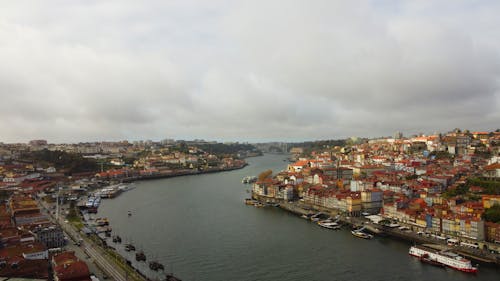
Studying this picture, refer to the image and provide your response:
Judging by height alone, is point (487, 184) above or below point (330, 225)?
above

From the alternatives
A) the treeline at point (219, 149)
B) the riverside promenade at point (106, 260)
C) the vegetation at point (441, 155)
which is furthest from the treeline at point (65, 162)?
the treeline at point (219, 149)

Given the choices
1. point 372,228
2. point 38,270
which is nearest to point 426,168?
point 372,228

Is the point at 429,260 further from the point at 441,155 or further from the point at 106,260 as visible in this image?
the point at 441,155

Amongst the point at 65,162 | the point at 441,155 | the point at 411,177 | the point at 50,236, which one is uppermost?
the point at 441,155

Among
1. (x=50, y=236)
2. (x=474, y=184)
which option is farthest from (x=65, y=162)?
(x=474, y=184)

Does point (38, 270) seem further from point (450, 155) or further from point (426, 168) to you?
point (450, 155)

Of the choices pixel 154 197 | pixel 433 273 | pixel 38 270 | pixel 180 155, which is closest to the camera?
pixel 38 270

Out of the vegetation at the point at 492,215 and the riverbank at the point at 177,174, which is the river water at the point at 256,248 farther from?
the riverbank at the point at 177,174
